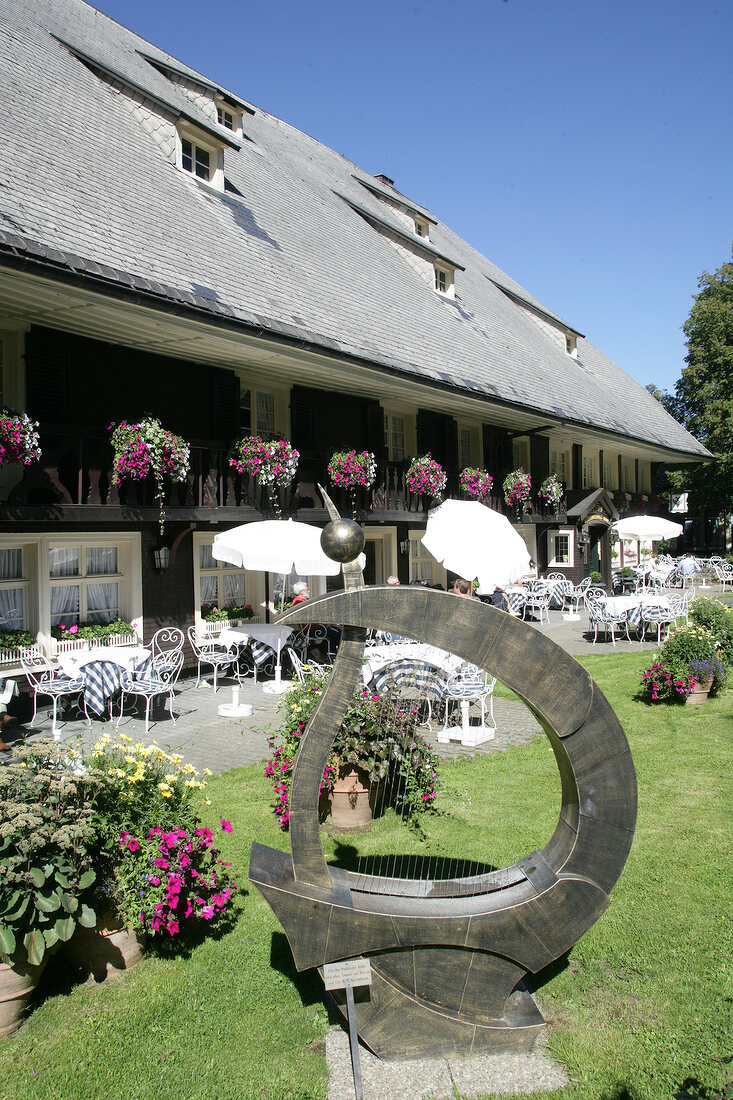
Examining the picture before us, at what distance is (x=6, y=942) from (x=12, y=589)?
314 inches

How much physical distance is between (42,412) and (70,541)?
6.51 ft

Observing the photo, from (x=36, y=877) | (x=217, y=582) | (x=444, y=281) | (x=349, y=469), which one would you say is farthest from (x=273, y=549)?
(x=444, y=281)

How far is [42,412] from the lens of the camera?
10.6 meters

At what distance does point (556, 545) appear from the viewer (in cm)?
2450

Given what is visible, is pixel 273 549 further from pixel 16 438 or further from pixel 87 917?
pixel 87 917

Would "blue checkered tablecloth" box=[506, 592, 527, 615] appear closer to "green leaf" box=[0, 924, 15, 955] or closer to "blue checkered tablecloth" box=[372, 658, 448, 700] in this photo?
"blue checkered tablecloth" box=[372, 658, 448, 700]

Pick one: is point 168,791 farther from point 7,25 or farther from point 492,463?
point 492,463

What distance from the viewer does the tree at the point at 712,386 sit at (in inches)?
1362

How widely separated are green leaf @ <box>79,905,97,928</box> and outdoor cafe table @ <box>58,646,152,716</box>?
5342 millimetres

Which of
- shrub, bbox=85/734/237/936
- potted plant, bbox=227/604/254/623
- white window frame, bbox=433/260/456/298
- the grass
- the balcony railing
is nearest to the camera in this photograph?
the grass

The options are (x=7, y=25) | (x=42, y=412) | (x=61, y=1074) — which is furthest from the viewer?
(x=7, y=25)

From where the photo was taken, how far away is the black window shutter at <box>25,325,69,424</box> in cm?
1048

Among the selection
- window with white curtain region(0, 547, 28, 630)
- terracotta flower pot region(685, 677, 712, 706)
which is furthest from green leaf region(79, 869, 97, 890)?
terracotta flower pot region(685, 677, 712, 706)

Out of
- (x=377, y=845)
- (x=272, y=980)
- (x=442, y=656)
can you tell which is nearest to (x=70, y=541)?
(x=442, y=656)
